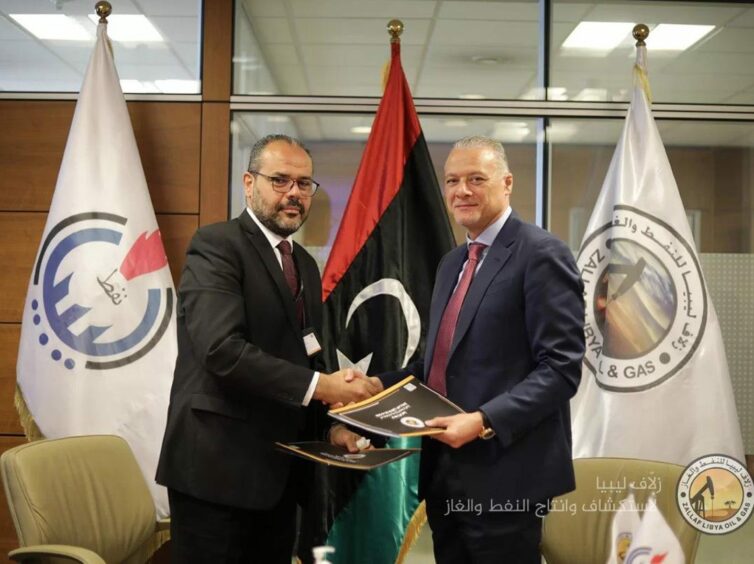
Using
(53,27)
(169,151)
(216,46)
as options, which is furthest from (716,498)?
(53,27)

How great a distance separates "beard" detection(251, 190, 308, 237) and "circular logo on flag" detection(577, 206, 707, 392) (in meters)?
1.54

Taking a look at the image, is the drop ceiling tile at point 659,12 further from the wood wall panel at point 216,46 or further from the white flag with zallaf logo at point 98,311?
the white flag with zallaf logo at point 98,311

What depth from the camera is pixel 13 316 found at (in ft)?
11.9

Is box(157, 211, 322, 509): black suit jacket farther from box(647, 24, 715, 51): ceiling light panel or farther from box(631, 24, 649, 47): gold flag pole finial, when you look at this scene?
box(647, 24, 715, 51): ceiling light panel

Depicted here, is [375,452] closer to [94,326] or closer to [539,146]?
[94,326]

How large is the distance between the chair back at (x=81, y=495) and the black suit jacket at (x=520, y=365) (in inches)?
52.8

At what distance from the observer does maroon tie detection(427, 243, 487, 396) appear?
205cm

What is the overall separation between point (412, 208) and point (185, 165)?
3.69 ft

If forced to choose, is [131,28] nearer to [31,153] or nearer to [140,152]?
[140,152]

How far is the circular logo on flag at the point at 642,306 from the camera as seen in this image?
→ 3.27 m

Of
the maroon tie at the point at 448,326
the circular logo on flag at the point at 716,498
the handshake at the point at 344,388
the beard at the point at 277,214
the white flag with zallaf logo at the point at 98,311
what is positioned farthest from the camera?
the white flag with zallaf logo at the point at 98,311

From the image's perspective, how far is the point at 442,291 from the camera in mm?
2203

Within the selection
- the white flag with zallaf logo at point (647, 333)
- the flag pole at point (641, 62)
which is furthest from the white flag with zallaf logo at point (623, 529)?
the flag pole at point (641, 62)

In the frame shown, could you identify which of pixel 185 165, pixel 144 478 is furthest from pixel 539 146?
pixel 144 478
